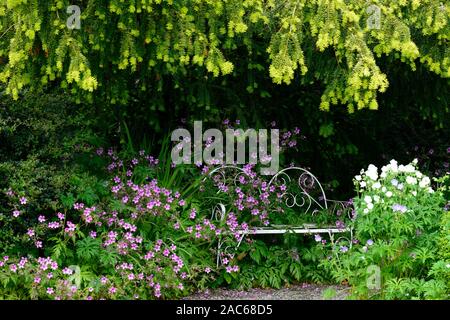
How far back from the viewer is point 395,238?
392 centimetres

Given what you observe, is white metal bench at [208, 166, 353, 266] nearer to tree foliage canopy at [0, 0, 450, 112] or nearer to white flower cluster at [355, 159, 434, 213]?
white flower cluster at [355, 159, 434, 213]

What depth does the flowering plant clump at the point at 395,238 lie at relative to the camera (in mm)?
3883

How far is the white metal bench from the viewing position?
4781 mm

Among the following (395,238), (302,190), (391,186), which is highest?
(391,186)

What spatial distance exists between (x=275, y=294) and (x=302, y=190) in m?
1.02

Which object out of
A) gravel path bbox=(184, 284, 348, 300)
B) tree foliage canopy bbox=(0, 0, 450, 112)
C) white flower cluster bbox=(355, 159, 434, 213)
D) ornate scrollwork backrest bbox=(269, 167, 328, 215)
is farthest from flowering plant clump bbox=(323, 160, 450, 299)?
ornate scrollwork backrest bbox=(269, 167, 328, 215)

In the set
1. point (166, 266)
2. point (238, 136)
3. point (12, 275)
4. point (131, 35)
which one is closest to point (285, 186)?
point (238, 136)

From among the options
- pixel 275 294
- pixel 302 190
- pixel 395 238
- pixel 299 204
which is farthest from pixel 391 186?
pixel 299 204

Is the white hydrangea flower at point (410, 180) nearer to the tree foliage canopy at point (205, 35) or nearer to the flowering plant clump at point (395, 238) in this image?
the flowering plant clump at point (395, 238)

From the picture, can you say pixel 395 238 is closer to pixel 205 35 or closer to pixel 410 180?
pixel 410 180

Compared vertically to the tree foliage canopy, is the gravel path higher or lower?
lower

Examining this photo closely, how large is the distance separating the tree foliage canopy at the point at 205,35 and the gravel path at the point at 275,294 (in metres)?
1.28

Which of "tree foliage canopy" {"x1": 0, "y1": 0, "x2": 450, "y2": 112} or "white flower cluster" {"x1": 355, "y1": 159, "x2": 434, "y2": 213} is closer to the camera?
"tree foliage canopy" {"x1": 0, "y1": 0, "x2": 450, "y2": 112}
